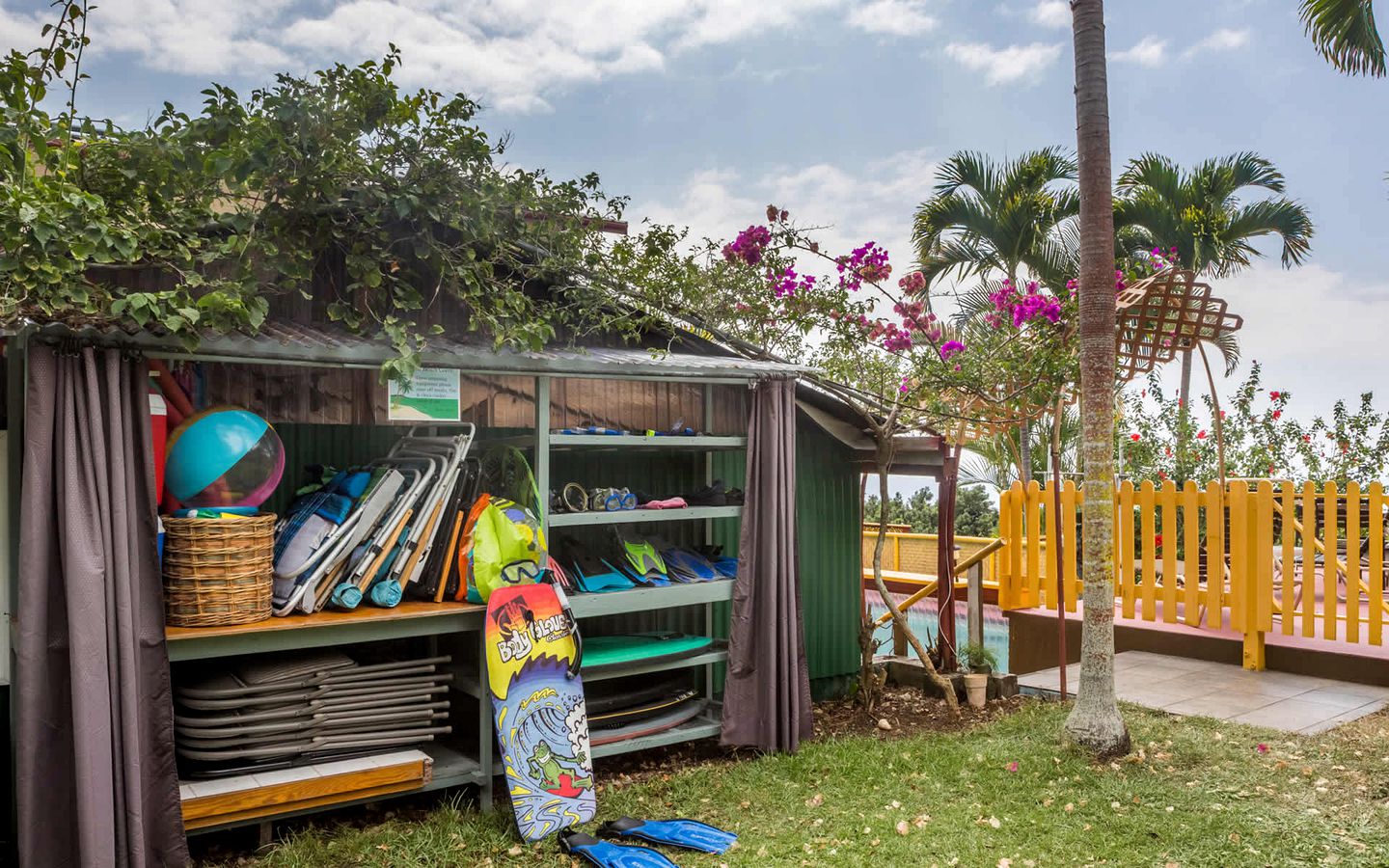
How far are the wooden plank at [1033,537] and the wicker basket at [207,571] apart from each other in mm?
6569

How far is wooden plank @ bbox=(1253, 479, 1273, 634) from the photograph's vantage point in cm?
725

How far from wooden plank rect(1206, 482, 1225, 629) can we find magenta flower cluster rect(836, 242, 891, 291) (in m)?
3.20

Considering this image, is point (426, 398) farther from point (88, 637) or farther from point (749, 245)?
point (749, 245)

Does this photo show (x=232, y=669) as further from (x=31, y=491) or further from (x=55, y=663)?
(x=31, y=491)

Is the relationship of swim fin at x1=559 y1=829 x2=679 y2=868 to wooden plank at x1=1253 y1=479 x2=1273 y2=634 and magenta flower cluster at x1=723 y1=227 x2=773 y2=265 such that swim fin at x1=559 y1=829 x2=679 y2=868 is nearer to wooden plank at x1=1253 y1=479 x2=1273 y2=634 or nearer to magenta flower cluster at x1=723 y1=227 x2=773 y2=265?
magenta flower cluster at x1=723 y1=227 x2=773 y2=265

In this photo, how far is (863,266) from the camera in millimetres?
6496

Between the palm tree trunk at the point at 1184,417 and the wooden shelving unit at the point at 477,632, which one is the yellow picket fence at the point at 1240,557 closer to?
the wooden shelving unit at the point at 477,632

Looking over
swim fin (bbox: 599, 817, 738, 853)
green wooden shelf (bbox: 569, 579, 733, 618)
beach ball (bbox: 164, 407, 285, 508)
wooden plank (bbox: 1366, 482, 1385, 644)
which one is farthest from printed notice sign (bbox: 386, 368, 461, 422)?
wooden plank (bbox: 1366, 482, 1385, 644)

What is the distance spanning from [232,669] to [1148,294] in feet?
21.3

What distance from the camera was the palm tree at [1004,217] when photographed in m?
17.2

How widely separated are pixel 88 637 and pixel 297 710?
3.45ft

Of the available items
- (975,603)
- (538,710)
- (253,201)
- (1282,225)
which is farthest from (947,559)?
(1282,225)

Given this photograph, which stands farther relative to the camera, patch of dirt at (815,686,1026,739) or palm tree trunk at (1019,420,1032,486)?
palm tree trunk at (1019,420,1032,486)

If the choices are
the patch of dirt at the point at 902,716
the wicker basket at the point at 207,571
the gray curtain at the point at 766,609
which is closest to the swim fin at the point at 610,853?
the gray curtain at the point at 766,609
